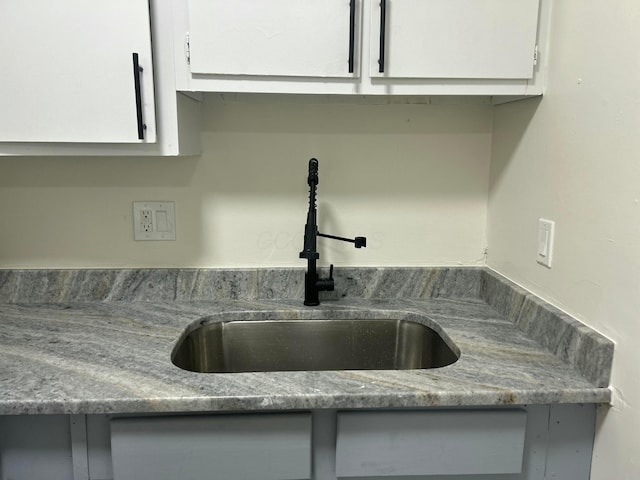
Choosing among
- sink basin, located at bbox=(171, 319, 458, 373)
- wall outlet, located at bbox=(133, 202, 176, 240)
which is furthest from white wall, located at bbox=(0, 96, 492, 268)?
sink basin, located at bbox=(171, 319, 458, 373)

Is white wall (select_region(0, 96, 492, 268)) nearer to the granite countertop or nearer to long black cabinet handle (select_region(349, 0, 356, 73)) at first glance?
the granite countertop

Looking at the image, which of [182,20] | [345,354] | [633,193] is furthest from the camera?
[345,354]

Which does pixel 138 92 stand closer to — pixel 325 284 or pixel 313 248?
pixel 313 248

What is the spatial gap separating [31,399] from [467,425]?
82 centimetres

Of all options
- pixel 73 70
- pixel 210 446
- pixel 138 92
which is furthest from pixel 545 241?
pixel 73 70

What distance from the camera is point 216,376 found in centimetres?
89

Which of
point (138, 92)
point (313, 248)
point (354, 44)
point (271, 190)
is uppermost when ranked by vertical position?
point (354, 44)

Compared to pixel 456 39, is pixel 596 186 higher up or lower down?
lower down

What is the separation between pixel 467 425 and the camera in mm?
866

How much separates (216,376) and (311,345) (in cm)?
47

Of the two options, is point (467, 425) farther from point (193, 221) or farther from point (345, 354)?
point (193, 221)

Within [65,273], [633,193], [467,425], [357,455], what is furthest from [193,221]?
[633,193]

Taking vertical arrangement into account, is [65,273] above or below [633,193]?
below

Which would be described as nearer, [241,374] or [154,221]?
[241,374]
